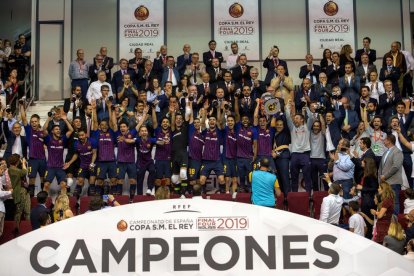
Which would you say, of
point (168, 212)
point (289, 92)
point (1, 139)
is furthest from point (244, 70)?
point (168, 212)

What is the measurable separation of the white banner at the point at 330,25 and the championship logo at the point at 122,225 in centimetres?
1569

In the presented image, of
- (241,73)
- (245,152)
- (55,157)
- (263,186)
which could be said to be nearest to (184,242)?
(263,186)

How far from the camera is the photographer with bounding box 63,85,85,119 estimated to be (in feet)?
57.7

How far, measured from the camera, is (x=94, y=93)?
60.2 feet

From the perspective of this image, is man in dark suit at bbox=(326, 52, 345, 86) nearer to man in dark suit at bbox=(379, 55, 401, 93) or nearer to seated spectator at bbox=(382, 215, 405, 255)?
man in dark suit at bbox=(379, 55, 401, 93)

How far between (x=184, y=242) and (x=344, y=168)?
7.40m

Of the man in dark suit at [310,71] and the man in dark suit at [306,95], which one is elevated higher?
the man in dark suit at [310,71]

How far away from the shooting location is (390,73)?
1809cm

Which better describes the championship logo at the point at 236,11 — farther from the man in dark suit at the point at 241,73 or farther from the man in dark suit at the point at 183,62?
the man in dark suit at the point at 241,73

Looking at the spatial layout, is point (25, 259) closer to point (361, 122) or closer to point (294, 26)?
point (361, 122)

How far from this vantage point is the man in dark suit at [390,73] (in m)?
17.9

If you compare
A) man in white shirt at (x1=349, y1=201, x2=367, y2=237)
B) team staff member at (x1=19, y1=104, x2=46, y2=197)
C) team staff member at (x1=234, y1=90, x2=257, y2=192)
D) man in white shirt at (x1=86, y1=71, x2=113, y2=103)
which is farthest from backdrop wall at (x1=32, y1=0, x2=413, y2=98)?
man in white shirt at (x1=349, y1=201, x2=367, y2=237)

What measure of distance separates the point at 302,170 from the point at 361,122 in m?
1.69

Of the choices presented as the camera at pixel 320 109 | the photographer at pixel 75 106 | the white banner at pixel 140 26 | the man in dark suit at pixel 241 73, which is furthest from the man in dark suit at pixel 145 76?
the camera at pixel 320 109
